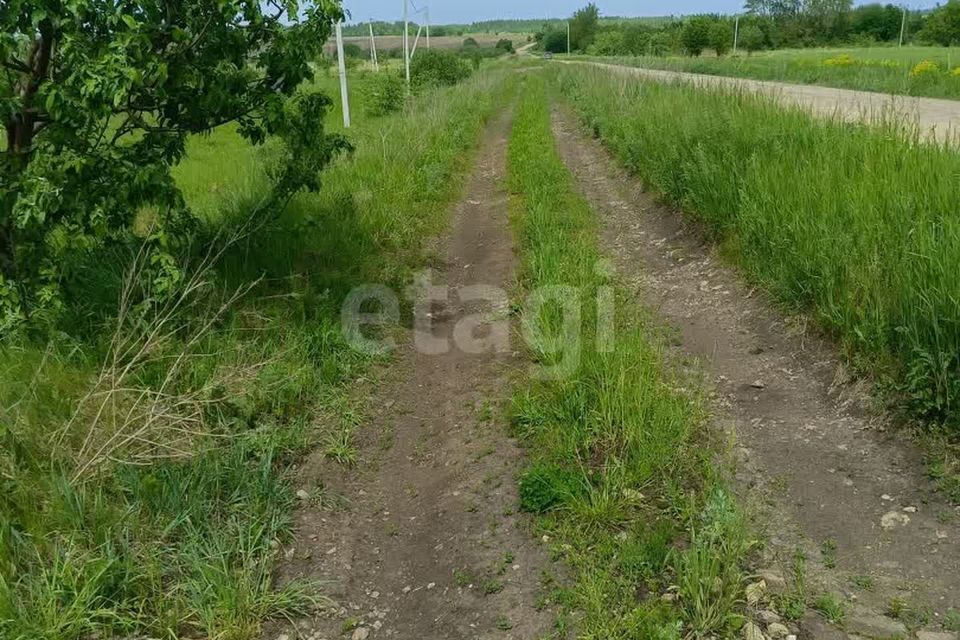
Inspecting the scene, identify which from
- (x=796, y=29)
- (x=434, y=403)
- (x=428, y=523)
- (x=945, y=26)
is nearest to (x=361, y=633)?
(x=428, y=523)

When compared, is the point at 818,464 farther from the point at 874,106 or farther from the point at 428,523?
the point at 874,106

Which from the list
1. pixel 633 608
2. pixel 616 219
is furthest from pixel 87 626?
pixel 616 219

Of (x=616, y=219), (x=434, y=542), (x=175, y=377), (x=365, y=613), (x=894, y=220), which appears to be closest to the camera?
(x=365, y=613)

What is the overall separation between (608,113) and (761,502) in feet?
38.9

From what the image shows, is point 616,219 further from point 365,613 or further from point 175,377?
point 365,613

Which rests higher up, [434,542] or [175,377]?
[175,377]

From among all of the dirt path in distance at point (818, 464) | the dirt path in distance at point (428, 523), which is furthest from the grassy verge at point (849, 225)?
the dirt path in distance at point (428, 523)

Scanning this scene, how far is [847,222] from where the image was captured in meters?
4.72

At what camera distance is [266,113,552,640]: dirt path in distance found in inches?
106

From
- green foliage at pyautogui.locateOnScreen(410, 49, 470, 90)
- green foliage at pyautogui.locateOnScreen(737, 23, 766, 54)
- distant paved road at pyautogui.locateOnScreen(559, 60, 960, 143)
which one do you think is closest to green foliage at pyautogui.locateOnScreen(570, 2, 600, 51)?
green foliage at pyautogui.locateOnScreen(737, 23, 766, 54)

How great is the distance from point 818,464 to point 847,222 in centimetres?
208

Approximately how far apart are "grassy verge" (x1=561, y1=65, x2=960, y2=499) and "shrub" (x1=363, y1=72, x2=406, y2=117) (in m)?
13.0

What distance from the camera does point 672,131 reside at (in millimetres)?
8992

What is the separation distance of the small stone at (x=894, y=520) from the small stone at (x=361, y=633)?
86.5 inches
